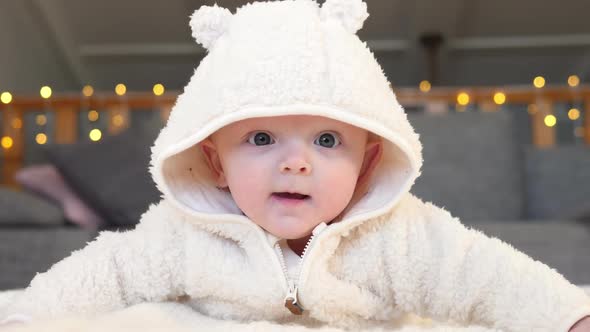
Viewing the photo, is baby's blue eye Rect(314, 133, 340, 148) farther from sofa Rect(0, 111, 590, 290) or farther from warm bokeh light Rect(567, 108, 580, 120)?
warm bokeh light Rect(567, 108, 580, 120)

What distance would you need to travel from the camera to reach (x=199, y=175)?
829mm

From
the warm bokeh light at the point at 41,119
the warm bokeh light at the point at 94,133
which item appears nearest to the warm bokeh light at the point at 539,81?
the warm bokeh light at the point at 94,133

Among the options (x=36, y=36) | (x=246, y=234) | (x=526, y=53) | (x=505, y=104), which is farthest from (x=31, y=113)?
(x=526, y=53)

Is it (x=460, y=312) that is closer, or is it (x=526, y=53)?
(x=460, y=312)

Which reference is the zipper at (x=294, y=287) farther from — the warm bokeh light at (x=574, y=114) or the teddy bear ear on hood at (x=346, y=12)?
the warm bokeh light at (x=574, y=114)

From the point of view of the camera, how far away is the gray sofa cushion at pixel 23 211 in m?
1.82

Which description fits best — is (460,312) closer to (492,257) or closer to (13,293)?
(492,257)

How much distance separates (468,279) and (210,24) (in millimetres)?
399

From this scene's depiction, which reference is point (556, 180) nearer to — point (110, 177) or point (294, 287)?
point (110, 177)

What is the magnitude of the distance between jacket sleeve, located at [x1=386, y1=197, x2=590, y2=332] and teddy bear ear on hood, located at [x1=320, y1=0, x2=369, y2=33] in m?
0.22

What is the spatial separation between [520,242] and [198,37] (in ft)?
3.80

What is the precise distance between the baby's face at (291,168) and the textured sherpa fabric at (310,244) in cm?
3

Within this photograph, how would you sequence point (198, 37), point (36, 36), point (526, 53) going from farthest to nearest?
point (526, 53) → point (36, 36) → point (198, 37)

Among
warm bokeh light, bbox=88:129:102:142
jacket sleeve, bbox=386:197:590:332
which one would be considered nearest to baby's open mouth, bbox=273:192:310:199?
jacket sleeve, bbox=386:197:590:332
